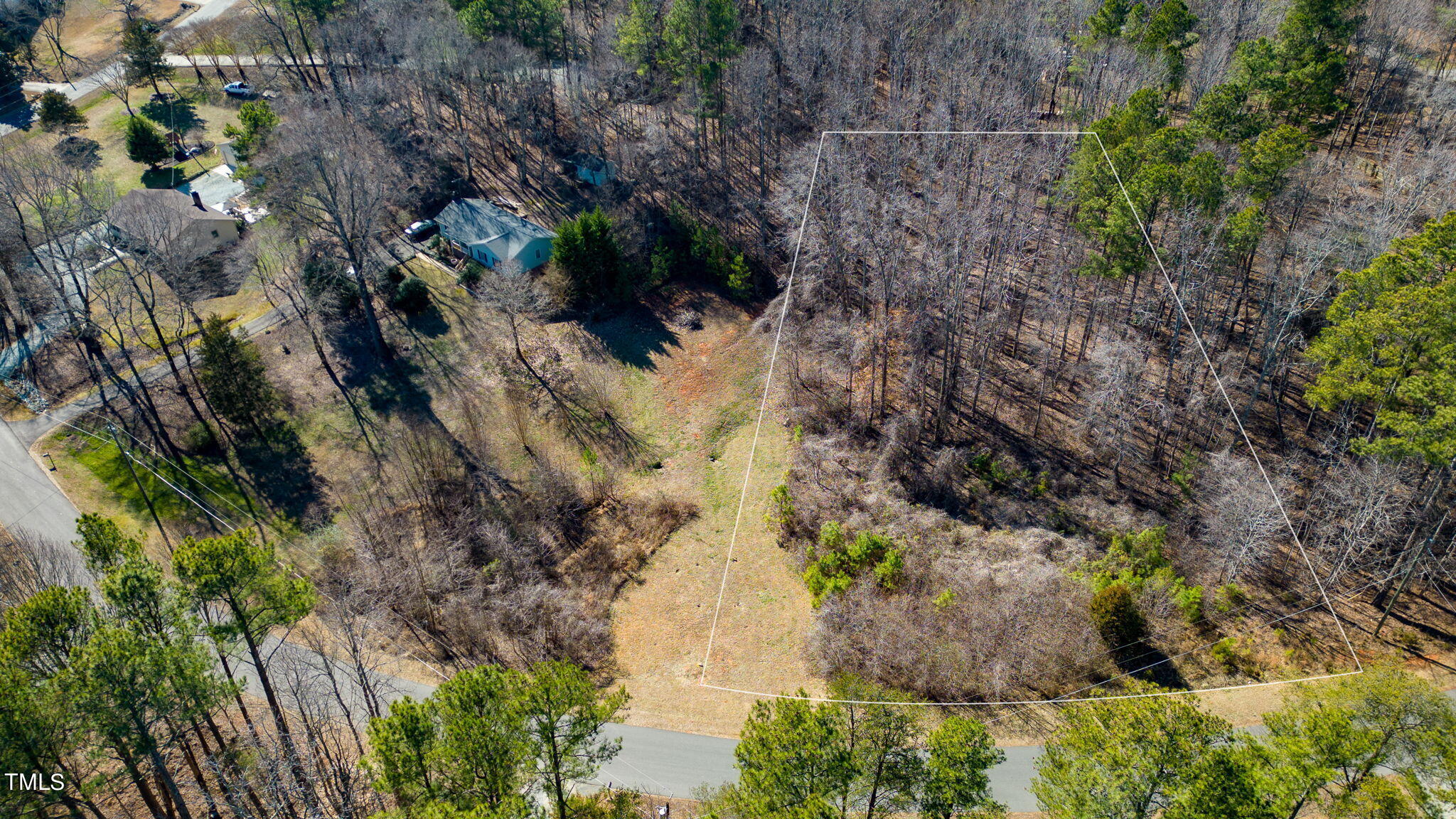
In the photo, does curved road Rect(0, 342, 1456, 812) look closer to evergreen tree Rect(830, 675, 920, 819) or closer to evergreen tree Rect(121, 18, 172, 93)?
evergreen tree Rect(830, 675, 920, 819)

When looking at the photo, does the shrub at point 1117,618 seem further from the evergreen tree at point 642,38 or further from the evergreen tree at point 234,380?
the evergreen tree at point 642,38

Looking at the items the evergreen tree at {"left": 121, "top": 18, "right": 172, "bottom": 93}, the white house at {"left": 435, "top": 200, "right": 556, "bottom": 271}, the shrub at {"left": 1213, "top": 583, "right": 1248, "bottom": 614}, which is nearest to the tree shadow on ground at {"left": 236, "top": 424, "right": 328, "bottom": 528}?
the white house at {"left": 435, "top": 200, "right": 556, "bottom": 271}

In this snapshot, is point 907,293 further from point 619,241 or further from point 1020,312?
point 619,241

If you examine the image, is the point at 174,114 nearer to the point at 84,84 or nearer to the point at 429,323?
the point at 84,84

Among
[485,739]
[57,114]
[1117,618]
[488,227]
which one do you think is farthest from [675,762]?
[57,114]

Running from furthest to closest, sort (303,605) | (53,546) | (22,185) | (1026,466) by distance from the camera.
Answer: (22,185), (1026,466), (53,546), (303,605)

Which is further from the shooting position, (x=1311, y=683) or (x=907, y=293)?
(x=907, y=293)

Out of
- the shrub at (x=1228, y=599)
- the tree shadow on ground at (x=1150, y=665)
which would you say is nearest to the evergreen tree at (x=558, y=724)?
the tree shadow on ground at (x=1150, y=665)

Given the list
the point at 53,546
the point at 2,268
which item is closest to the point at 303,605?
the point at 53,546
